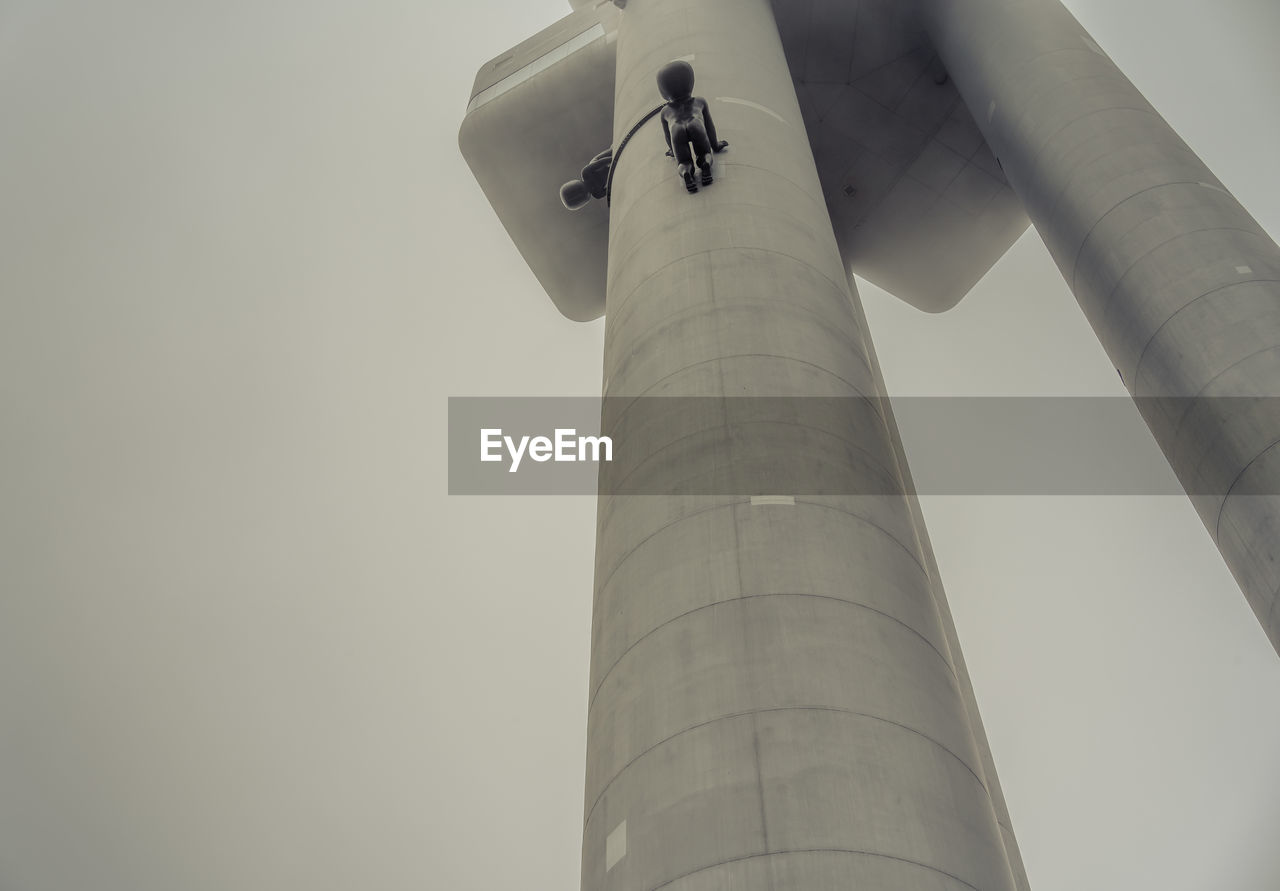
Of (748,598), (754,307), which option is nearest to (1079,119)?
(754,307)

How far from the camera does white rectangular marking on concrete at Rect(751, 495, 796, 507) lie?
25.4ft

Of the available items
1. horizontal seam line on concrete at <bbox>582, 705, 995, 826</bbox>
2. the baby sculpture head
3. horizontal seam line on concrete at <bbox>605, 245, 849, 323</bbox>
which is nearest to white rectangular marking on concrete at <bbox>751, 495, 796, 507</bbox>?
horizontal seam line on concrete at <bbox>582, 705, 995, 826</bbox>

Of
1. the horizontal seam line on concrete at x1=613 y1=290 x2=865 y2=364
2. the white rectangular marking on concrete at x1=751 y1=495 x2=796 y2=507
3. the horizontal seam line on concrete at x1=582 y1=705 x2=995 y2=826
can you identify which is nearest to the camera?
the horizontal seam line on concrete at x1=582 y1=705 x2=995 y2=826

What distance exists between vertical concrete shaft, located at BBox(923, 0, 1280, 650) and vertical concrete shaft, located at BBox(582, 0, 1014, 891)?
4.99 meters

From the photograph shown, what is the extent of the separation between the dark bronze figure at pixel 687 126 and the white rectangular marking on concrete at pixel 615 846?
→ 7701 mm

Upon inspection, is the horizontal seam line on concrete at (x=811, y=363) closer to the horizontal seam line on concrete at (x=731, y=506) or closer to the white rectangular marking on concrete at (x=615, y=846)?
the horizontal seam line on concrete at (x=731, y=506)

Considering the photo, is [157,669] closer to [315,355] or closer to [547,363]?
[315,355]

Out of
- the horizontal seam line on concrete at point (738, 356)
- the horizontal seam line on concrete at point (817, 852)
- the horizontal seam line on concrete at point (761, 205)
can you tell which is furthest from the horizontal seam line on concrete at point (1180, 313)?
the horizontal seam line on concrete at point (817, 852)

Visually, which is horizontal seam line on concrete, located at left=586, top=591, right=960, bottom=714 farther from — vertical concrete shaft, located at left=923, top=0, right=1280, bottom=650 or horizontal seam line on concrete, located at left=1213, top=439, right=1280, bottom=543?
horizontal seam line on concrete, located at left=1213, top=439, right=1280, bottom=543

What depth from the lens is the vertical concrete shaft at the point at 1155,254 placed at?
439 inches

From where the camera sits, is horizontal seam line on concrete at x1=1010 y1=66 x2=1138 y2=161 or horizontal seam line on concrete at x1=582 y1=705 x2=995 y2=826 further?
horizontal seam line on concrete at x1=1010 y1=66 x2=1138 y2=161

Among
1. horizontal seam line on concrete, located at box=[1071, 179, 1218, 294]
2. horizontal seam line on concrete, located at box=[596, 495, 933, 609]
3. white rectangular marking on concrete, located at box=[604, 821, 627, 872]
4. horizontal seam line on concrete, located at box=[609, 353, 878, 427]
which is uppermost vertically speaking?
horizontal seam line on concrete, located at box=[1071, 179, 1218, 294]

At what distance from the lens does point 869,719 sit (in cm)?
639

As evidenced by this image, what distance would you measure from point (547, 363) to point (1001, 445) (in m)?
24.4
